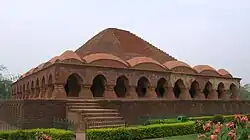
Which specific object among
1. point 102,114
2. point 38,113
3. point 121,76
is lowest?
point 102,114

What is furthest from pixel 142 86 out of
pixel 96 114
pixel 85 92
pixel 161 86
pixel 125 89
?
pixel 96 114

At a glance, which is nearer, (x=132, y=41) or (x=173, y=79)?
(x=173, y=79)

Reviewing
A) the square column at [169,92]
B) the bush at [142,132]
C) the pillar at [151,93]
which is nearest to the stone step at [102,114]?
the bush at [142,132]

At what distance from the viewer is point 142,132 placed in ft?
32.9

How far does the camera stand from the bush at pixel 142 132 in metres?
9.35

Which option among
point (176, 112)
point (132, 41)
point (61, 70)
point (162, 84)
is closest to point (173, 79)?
point (162, 84)

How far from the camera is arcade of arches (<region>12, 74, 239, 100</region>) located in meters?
15.8

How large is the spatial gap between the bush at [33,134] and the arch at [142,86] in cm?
925

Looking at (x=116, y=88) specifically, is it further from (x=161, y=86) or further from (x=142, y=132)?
(x=142, y=132)

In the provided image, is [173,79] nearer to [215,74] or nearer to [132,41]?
[215,74]

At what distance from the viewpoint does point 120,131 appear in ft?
31.7

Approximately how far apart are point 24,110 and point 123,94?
27.3 feet

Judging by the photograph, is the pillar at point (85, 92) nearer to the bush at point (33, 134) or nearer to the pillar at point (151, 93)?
the pillar at point (151, 93)

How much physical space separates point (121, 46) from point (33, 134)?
41.7ft
